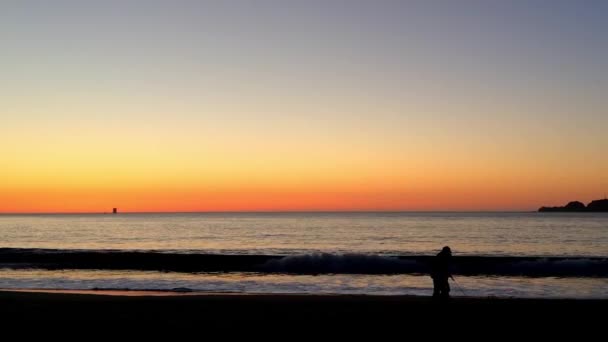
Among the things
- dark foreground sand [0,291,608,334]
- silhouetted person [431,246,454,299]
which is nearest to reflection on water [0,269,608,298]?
dark foreground sand [0,291,608,334]

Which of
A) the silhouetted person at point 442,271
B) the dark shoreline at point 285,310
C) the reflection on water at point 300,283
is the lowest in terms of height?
the reflection on water at point 300,283

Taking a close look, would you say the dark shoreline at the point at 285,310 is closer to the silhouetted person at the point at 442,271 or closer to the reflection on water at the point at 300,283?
the silhouetted person at the point at 442,271

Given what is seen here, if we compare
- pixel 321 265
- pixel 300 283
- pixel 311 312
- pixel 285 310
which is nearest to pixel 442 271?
pixel 311 312

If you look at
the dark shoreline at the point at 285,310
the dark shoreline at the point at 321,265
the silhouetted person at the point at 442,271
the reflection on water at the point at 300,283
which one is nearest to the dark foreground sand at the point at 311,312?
the dark shoreline at the point at 285,310

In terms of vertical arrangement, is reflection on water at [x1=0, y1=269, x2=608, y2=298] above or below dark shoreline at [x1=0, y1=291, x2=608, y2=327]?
below

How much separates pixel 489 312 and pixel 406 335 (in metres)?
4.56

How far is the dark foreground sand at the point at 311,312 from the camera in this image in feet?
45.3

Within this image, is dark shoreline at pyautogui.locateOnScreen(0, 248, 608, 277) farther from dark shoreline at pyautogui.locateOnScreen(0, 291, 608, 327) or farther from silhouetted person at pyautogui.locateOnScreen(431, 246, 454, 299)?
silhouetted person at pyautogui.locateOnScreen(431, 246, 454, 299)

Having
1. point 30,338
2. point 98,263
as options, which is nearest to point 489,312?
point 30,338

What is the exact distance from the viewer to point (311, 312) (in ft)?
51.0

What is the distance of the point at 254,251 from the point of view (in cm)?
4944

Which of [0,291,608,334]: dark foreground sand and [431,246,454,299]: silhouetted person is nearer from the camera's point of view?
[0,291,608,334]: dark foreground sand

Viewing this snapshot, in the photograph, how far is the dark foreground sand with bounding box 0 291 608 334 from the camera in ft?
45.3

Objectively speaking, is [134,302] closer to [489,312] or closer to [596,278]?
[489,312]
